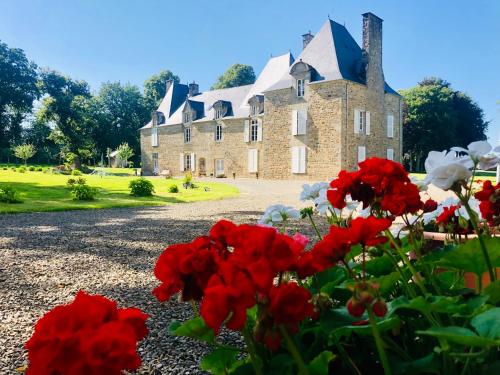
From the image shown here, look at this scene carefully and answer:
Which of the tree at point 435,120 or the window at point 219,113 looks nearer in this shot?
the window at point 219,113

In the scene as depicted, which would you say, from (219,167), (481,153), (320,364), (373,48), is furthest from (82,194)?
(373,48)

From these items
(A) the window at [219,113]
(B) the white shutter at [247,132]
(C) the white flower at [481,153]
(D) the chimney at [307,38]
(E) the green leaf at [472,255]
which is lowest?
(E) the green leaf at [472,255]

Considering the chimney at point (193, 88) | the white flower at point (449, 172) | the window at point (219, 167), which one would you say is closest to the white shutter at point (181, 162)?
the window at point (219, 167)

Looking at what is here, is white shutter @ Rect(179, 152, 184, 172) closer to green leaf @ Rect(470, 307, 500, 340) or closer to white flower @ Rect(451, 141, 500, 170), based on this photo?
white flower @ Rect(451, 141, 500, 170)

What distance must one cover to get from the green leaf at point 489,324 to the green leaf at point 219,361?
24.1 inches

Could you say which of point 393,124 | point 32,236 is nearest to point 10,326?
point 32,236

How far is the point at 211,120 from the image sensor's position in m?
29.4

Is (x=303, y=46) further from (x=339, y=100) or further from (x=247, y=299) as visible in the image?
(x=247, y=299)

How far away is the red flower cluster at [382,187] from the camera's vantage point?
119 cm

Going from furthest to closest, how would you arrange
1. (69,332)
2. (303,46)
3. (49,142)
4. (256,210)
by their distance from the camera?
1. (49,142)
2. (303,46)
3. (256,210)
4. (69,332)

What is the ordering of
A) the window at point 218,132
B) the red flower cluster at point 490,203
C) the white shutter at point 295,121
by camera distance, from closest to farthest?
the red flower cluster at point 490,203, the white shutter at point 295,121, the window at point 218,132

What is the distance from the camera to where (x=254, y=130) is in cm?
2667

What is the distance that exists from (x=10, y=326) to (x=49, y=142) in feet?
146

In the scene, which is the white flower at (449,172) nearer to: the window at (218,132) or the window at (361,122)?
the window at (361,122)
